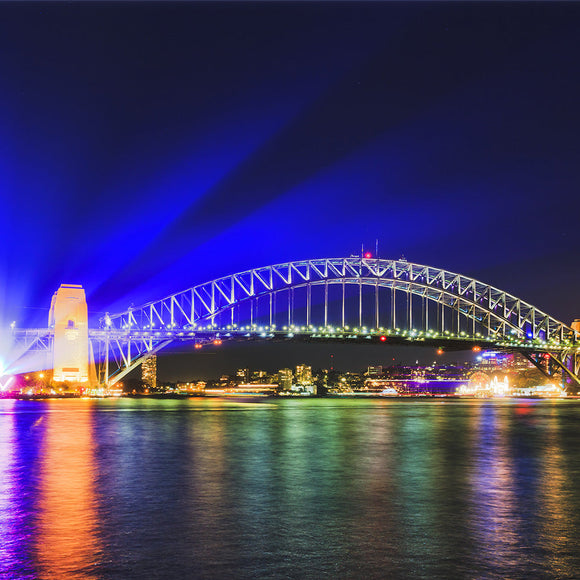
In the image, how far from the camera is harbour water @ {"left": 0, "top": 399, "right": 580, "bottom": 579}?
9.15 m

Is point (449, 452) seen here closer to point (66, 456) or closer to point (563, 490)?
point (563, 490)

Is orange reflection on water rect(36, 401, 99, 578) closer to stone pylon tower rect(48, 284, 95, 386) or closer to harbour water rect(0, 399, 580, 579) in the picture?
harbour water rect(0, 399, 580, 579)

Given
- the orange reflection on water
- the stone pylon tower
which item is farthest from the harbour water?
the stone pylon tower

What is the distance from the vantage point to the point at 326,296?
387 feet

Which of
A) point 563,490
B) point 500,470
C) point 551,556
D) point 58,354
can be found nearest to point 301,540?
point 551,556

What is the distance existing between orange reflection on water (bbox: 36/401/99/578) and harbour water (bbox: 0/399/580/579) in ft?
0.10

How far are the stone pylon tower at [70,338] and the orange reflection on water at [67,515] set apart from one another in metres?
81.0

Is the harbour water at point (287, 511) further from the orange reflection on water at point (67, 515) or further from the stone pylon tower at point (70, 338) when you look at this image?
the stone pylon tower at point (70, 338)

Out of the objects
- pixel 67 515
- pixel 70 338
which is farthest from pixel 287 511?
pixel 70 338

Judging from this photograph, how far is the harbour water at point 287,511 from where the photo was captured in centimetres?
915

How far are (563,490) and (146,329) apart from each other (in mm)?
96141

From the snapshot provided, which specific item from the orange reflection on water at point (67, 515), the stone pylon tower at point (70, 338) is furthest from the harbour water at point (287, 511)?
the stone pylon tower at point (70, 338)

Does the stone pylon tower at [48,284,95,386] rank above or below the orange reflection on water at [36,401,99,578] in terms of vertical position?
above

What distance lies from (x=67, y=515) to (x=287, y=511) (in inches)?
148
